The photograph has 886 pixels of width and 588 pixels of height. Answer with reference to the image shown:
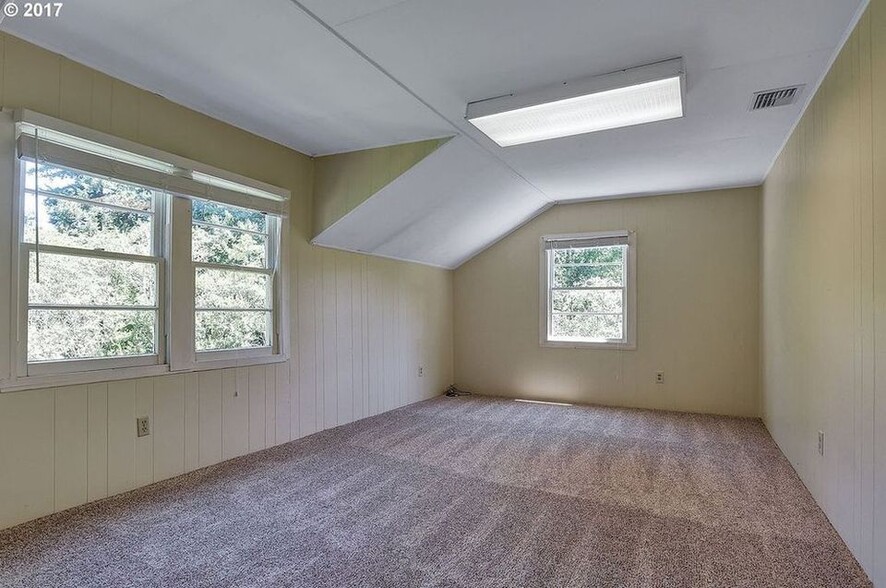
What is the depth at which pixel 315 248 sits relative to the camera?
408 centimetres

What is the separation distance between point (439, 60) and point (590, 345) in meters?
3.86

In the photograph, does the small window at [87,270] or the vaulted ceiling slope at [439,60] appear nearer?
the vaulted ceiling slope at [439,60]

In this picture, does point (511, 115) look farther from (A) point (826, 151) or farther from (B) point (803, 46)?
(A) point (826, 151)

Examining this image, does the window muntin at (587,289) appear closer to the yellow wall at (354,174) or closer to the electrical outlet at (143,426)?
the yellow wall at (354,174)

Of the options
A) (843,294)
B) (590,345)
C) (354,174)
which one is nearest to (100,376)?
(354,174)

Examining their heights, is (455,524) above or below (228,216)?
below

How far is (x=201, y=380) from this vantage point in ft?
10.3

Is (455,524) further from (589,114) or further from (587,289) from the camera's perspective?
(587,289)

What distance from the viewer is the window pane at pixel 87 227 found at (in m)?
2.39

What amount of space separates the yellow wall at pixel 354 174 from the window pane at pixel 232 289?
695mm

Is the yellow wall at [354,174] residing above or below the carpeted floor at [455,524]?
above

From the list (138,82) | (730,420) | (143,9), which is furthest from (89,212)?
(730,420)
